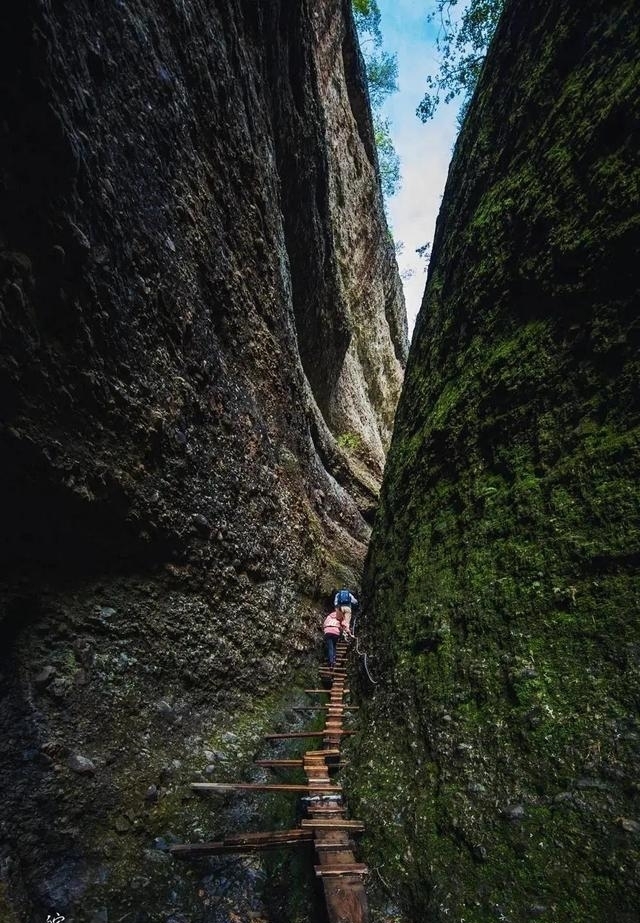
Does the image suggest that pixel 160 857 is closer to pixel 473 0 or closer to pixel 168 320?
pixel 168 320

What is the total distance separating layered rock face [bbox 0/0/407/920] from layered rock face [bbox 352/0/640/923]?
189 centimetres

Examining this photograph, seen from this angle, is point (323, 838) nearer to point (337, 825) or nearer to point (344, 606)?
point (337, 825)

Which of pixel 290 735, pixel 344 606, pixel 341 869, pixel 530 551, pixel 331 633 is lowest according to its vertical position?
pixel 341 869

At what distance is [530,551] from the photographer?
12.2 feet

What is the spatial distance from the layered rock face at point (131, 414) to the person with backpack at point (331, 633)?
1.02 feet

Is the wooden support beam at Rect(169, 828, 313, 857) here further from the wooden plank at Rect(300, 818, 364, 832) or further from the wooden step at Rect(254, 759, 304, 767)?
the wooden step at Rect(254, 759, 304, 767)

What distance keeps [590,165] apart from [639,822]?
17.6 feet

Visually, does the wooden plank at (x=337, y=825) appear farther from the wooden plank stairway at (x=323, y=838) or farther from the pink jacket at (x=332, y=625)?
the pink jacket at (x=332, y=625)

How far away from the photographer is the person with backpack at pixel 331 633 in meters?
7.32

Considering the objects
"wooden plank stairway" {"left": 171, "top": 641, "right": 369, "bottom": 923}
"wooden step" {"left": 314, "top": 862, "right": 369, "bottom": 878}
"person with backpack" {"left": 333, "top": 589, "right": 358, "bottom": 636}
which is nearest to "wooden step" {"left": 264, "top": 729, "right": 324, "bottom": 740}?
"wooden plank stairway" {"left": 171, "top": 641, "right": 369, "bottom": 923}

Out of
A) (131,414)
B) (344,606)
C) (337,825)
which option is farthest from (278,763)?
(131,414)

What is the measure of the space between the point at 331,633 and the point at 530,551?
14.9ft

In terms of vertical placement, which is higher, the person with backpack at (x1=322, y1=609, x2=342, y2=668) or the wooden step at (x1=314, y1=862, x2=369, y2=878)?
the person with backpack at (x1=322, y1=609, x2=342, y2=668)

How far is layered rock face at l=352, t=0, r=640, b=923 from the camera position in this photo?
259 cm
